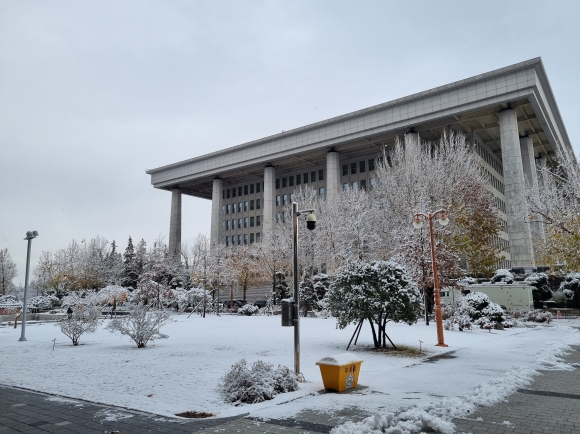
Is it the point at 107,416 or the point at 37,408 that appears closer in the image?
the point at 107,416

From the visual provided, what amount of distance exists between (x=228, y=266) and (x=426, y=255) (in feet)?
97.4

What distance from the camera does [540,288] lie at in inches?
1474

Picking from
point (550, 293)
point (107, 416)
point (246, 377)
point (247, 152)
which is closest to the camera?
point (107, 416)

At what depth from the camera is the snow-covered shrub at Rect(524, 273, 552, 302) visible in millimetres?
37344

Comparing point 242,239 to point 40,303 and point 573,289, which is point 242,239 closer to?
point 40,303

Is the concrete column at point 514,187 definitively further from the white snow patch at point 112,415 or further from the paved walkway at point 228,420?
the white snow patch at point 112,415

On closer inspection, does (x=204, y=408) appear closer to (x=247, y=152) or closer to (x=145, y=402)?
(x=145, y=402)

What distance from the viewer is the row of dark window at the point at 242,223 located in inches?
3234

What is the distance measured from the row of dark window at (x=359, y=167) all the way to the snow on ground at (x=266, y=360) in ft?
168

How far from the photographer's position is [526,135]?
58781 mm

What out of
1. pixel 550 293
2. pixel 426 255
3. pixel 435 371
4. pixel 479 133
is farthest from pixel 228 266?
pixel 435 371

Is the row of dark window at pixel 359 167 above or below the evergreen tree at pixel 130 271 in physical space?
above

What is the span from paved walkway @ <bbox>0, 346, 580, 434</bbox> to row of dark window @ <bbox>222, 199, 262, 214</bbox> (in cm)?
7479

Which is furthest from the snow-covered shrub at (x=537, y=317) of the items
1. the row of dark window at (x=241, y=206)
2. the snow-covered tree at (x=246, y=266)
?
the row of dark window at (x=241, y=206)
